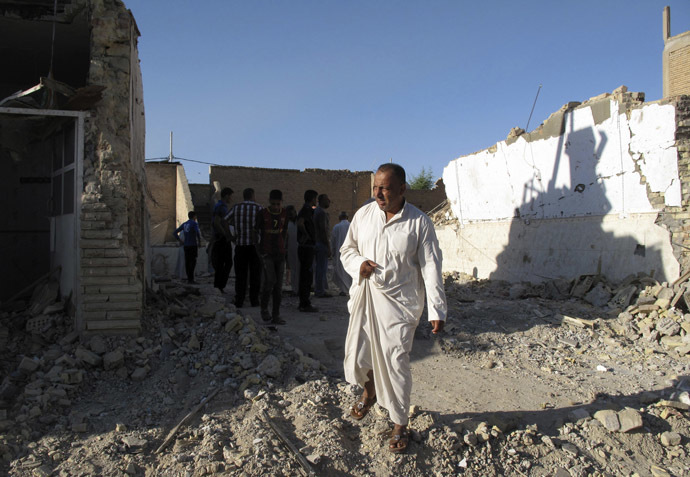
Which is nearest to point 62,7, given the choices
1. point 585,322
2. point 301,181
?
point 585,322

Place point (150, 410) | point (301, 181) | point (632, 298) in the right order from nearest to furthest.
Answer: point (150, 410), point (632, 298), point (301, 181)

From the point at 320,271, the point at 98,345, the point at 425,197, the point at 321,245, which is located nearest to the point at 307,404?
the point at 98,345

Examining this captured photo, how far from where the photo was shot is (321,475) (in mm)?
2869

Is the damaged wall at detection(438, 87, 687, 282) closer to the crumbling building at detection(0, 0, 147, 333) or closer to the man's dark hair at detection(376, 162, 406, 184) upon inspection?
the man's dark hair at detection(376, 162, 406, 184)

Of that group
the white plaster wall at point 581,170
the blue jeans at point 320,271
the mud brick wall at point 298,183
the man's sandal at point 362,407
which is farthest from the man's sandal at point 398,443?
the mud brick wall at point 298,183

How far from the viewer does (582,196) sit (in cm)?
805

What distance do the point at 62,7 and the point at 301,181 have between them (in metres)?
14.4

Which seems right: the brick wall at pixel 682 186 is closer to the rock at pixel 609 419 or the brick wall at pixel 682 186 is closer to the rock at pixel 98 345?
the rock at pixel 609 419

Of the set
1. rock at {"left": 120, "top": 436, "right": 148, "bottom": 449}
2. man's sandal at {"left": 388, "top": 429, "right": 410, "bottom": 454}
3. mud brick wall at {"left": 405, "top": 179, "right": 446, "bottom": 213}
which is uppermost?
mud brick wall at {"left": 405, "top": 179, "right": 446, "bottom": 213}

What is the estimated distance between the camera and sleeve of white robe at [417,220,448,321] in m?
2.97

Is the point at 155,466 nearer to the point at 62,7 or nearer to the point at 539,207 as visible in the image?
the point at 62,7

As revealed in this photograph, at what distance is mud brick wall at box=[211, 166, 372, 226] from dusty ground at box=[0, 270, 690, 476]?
12.9 m

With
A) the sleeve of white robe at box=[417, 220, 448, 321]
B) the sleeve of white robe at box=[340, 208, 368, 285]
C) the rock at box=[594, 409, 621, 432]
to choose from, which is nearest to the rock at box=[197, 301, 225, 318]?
the sleeve of white robe at box=[340, 208, 368, 285]

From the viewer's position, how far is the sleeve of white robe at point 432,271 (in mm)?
2973
